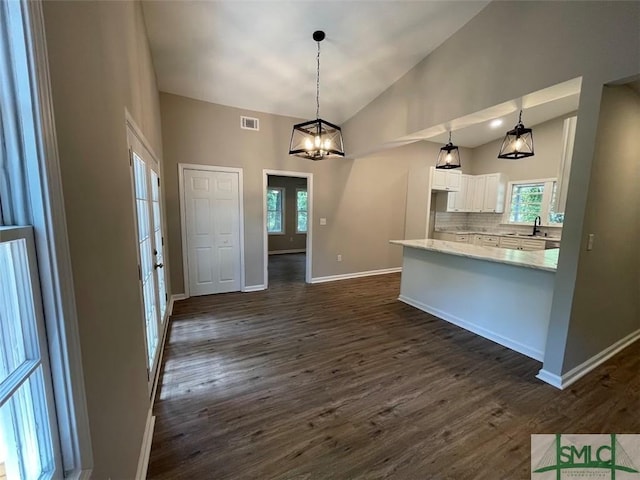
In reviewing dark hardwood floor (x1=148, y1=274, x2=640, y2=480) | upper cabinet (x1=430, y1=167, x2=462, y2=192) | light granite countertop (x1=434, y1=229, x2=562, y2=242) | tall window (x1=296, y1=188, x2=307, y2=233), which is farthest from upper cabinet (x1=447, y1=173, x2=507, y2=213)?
tall window (x1=296, y1=188, x2=307, y2=233)

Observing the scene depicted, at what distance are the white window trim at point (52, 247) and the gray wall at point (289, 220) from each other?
768 centimetres

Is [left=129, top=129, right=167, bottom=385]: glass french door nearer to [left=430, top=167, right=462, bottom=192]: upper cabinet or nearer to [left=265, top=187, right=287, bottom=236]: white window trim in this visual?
[left=430, top=167, right=462, bottom=192]: upper cabinet

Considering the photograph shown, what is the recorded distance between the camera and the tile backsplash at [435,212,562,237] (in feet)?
21.0

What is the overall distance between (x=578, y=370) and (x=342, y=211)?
3874 millimetres

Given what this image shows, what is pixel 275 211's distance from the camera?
8609mm

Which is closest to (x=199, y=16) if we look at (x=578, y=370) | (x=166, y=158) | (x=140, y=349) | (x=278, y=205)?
(x=166, y=158)

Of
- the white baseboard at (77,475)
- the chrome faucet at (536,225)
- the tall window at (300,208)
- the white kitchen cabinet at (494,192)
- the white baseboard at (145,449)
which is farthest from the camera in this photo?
the tall window at (300,208)

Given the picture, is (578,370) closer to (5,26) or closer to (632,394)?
(632,394)

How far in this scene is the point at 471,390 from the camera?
2.26 meters

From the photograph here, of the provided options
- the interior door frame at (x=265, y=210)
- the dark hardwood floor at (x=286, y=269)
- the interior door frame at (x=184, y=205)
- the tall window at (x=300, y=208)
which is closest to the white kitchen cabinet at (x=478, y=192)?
the interior door frame at (x=265, y=210)

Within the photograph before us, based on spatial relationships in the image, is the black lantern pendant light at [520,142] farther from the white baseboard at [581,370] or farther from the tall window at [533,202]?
the tall window at [533,202]

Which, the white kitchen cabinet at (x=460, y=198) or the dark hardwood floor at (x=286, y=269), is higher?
the white kitchen cabinet at (x=460, y=198)

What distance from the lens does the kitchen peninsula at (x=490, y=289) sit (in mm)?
2738

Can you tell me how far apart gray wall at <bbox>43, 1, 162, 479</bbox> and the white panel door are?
2.62 metres
